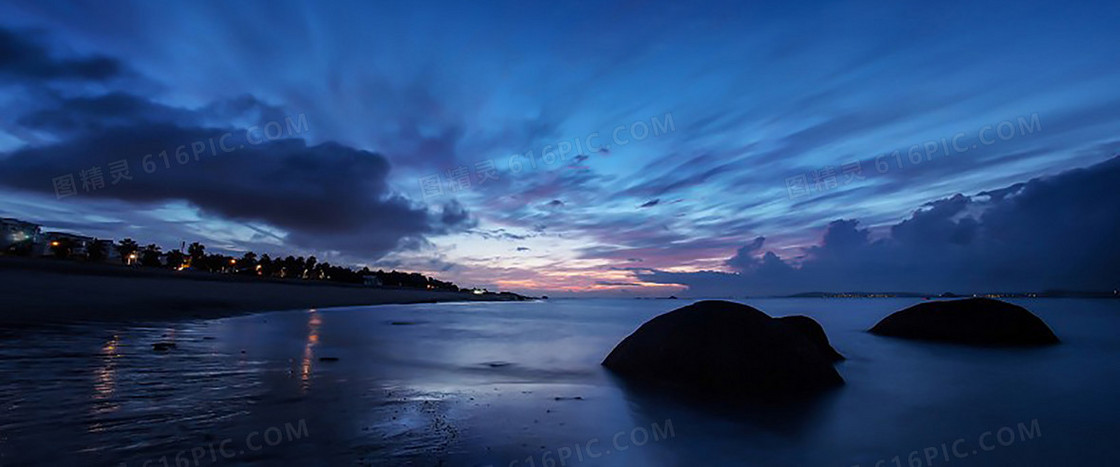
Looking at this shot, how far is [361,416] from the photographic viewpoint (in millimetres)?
5957

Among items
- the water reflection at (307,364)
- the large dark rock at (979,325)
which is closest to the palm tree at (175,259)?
the water reflection at (307,364)

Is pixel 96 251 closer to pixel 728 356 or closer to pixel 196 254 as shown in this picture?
pixel 196 254

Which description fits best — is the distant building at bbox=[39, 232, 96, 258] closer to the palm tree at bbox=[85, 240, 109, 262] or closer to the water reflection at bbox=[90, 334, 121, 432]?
the palm tree at bbox=[85, 240, 109, 262]

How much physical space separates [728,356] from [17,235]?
9640cm

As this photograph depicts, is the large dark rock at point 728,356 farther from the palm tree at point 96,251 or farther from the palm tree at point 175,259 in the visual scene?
the palm tree at point 175,259

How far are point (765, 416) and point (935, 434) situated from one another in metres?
2.52

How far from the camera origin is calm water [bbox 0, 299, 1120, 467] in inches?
182

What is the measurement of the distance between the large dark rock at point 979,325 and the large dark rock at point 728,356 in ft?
45.7

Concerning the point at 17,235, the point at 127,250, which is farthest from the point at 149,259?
the point at 17,235

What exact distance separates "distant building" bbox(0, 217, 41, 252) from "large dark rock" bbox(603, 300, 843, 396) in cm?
8905

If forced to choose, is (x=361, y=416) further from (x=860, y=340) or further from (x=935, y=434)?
(x=860, y=340)

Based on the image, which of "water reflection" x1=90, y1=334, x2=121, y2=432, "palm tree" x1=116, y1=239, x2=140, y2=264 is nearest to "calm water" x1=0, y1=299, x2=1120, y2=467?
"water reflection" x1=90, y1=334, x2=121, y2=432

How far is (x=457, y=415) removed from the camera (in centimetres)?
635

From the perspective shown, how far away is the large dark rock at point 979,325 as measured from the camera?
18312 mm
